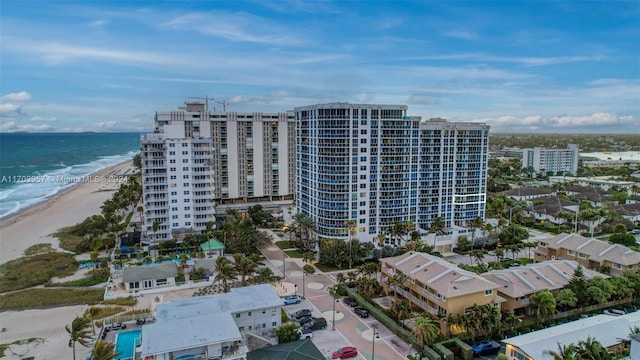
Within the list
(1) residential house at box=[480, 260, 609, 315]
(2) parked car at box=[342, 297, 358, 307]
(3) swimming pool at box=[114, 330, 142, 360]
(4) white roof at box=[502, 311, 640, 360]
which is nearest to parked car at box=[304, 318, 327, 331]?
(2) parked car at box=[342, 297, 358, 307]

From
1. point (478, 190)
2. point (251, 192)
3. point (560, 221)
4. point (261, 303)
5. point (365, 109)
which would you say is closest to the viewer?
point (261, 303)

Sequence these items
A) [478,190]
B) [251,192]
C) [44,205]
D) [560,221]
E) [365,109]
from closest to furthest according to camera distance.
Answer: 1. [365,109]
2. [478,190]
3. [560,221]
4. [251,192]
5. [44,205]

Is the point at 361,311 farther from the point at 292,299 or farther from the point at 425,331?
the point at 425,331

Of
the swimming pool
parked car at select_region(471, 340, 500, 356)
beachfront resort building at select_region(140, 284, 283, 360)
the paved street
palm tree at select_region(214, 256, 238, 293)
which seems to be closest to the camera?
beachfront resort building at select_region(140, 284, 283, 360)

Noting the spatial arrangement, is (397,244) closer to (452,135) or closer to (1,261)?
(452,135)

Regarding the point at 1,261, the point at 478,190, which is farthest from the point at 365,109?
the point at 1,261

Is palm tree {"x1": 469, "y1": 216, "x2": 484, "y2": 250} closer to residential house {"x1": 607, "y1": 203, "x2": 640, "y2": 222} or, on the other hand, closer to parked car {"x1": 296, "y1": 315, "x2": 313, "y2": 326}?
parked car {"x1": 296, "y1": 315, "x2": 313, "y2": 326}

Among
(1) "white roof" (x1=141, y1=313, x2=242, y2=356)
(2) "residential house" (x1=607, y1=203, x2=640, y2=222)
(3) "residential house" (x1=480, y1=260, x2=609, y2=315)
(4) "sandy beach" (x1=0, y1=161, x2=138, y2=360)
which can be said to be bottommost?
(4) "sandy beach" (x1=0, y1=161, x2=138, y2=360)
